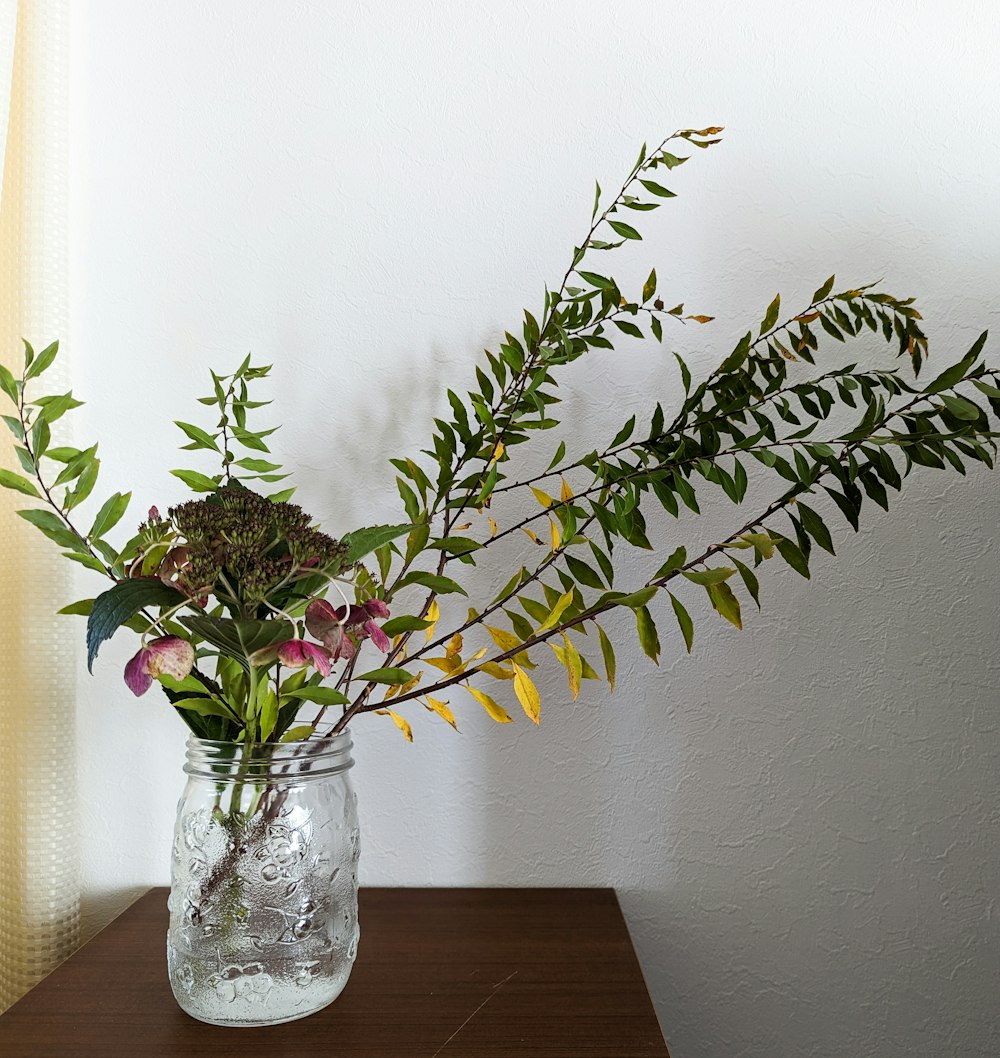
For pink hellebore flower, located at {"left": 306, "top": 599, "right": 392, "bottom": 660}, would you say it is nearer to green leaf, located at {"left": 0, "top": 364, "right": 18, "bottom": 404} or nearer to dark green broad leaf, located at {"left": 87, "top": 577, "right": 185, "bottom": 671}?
dark green broad leaf, located at {"left": 87, "top": 577, "right": 185, "bottom": 671}

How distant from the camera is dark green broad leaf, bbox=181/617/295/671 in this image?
542mm

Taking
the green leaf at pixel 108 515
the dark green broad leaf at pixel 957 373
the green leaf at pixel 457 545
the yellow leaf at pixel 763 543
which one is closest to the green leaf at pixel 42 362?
the green leaf at pixel 108 515

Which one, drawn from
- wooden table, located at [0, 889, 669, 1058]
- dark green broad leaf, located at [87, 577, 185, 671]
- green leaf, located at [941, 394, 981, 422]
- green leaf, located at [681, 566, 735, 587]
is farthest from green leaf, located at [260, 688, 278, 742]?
green leaf, located at [941, 394, 981, 422]

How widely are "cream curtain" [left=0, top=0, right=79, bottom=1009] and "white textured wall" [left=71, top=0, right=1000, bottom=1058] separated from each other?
0.16ft

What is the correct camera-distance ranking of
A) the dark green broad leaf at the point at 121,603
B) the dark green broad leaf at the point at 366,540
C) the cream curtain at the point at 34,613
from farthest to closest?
the cream curtain at the point at 34,613 → the dark green broad leaf at the point at 366,540 → the dark green broad leaf at the point at 121,603

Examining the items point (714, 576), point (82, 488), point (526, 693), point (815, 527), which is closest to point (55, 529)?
point (82, 488)

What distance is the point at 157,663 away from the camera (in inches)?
21.5

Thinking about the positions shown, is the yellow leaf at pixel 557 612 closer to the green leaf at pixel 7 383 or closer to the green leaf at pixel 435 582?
the green leaf at pixel 435 582

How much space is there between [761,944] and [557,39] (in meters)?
0.94

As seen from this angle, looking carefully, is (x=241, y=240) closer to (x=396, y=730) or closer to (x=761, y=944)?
(x=396, y=730)

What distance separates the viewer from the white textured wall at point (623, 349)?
889 mm

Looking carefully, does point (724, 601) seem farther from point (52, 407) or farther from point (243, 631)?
point (52, 407)

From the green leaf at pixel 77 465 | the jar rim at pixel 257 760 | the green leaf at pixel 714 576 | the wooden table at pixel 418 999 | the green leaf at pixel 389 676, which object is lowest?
the wooden table at pixel 418 999

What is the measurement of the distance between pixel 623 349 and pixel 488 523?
0.23 meters
